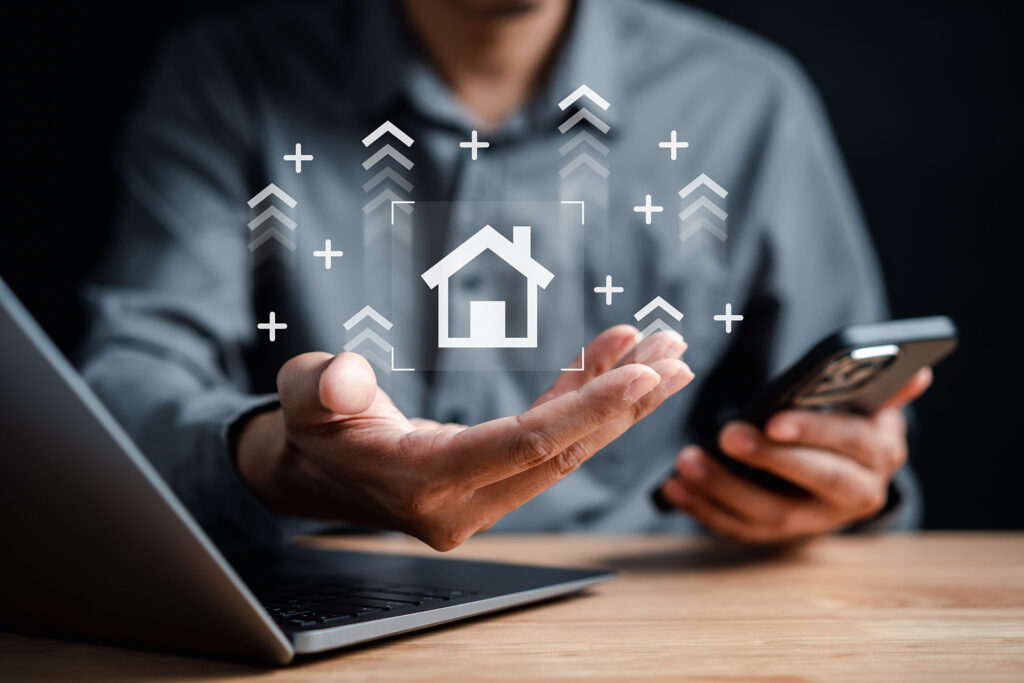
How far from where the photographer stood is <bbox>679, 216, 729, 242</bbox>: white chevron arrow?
23.3 inches

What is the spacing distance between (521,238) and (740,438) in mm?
241

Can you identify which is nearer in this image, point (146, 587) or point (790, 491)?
point (146, 587)

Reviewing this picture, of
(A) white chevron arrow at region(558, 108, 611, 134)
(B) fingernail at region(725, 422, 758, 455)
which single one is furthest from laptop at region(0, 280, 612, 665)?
(A) white chevron arrow at region(558, 108, 611, 134)

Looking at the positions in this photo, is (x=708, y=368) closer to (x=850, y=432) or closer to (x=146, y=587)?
(x=850, y=432)

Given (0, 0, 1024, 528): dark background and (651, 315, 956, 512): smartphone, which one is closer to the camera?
(651, 315, 956, 512): smartphone

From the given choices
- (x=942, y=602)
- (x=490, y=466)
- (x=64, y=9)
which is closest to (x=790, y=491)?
(x=942, y=602)

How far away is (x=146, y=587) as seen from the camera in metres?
0.34

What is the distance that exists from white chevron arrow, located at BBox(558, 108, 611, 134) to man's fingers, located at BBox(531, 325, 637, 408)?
0.19 meters

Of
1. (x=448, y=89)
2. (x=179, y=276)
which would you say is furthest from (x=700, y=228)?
(x=179, y=276)

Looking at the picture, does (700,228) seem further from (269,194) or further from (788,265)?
(788,265)

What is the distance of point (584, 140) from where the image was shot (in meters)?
0.61

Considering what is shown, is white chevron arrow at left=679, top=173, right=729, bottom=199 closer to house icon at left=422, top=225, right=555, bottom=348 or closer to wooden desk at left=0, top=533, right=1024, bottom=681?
Answer: house icon at left=422, top=225, right=555, bottom=348

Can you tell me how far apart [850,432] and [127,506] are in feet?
1.88

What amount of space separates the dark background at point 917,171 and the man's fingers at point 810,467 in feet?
2.61
